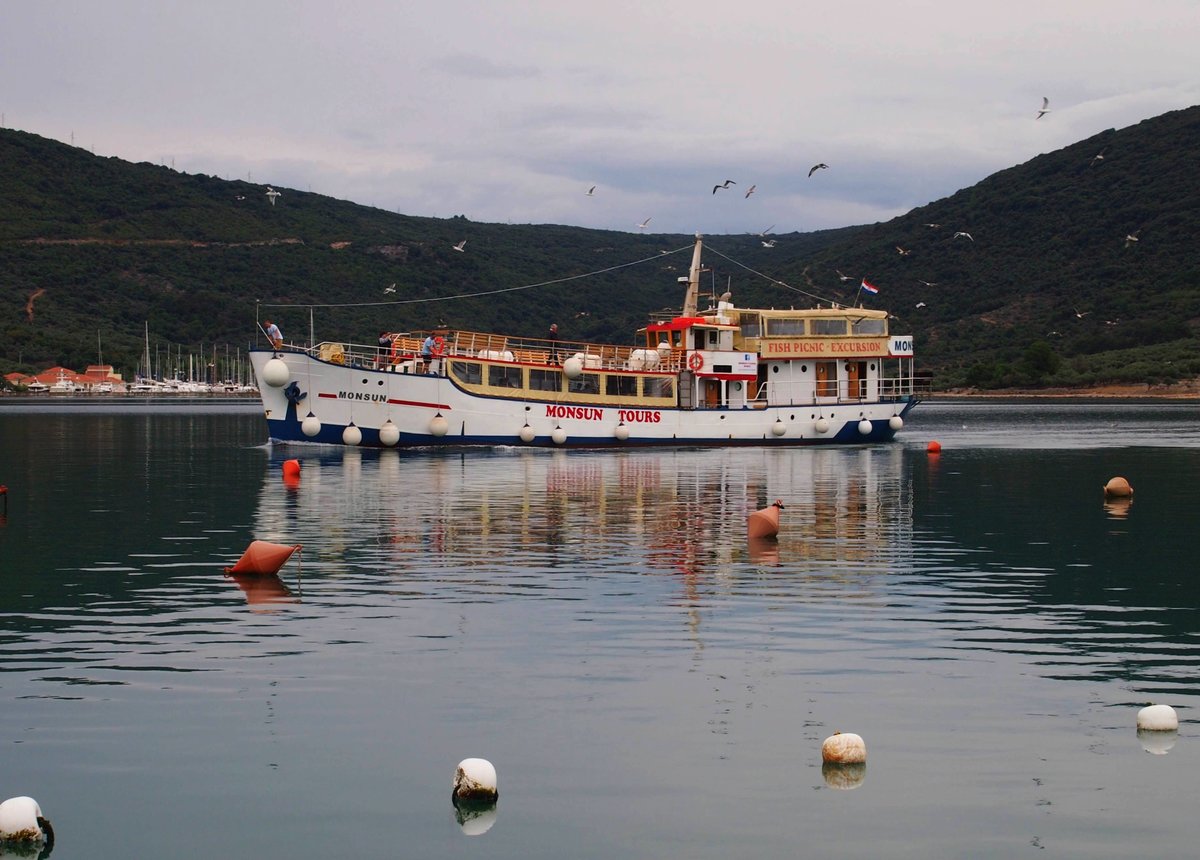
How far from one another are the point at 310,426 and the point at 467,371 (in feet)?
21.1

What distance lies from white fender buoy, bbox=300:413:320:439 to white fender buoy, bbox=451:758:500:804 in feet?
147

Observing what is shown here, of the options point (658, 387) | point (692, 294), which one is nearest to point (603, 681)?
point (658, 387)

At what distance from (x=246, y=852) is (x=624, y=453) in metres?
46.3

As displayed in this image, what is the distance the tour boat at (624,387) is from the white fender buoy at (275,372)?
3.0 inches

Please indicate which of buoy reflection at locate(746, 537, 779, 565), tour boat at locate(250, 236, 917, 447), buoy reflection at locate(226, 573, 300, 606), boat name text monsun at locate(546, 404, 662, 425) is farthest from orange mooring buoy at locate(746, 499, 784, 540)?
boat name text monsun at locate(546, 404, 662, 425)

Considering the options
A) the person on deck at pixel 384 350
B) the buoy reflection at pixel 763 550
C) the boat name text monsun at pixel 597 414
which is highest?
the person on deck at pixel 384 350

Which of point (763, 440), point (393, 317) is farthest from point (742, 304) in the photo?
point (763, 440)

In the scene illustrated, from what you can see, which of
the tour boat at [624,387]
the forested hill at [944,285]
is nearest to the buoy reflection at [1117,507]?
the tour boat at [624,387]

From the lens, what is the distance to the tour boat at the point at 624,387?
180ft

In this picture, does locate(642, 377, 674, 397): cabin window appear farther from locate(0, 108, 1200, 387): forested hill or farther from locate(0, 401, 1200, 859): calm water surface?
locate(0, 108, 1200, 387): forested hill

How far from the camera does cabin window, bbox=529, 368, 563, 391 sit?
57.3 metres

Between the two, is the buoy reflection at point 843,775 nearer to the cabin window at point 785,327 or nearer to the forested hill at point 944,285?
the cabin window at point 785,327

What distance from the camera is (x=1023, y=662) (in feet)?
51.2

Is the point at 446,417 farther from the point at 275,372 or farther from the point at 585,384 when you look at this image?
the point at 275,372
